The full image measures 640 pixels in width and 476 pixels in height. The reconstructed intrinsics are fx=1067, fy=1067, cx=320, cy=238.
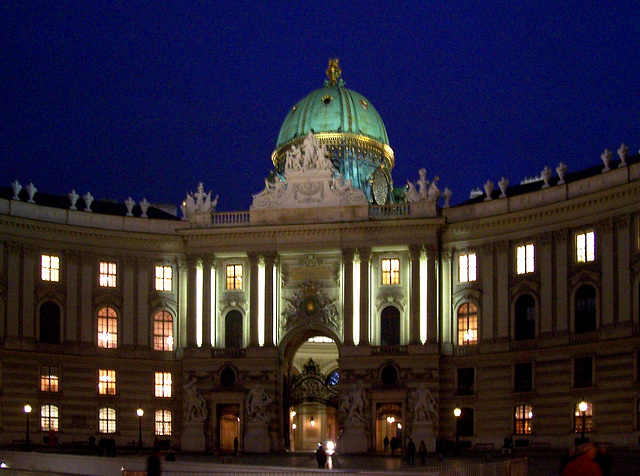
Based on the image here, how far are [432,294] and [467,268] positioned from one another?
10.5 feet

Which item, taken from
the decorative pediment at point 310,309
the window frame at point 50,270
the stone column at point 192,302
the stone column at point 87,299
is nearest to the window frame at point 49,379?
the stone column at point 87,299

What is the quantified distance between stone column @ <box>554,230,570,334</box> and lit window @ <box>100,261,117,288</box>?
30553 millimetres

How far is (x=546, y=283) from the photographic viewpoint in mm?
67562

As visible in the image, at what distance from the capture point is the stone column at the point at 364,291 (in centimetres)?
7200

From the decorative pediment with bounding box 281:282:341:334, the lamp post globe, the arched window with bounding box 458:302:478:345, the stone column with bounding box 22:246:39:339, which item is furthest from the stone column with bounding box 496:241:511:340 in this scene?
the stone column with bounding box 22:246:39:339

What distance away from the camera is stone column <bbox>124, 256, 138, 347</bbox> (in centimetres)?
7475

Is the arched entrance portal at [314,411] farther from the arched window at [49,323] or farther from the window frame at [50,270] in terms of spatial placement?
the window frame at [50,270]

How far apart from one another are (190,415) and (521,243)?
25.0 meters

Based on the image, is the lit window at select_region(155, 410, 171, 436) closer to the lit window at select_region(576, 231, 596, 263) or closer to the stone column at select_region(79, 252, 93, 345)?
the stone column at select_region(79, 252, 93, 345)

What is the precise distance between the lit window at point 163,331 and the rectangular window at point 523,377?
24.5 m

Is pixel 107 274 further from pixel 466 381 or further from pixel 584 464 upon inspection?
pixel 584 464

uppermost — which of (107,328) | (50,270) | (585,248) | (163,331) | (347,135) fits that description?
(347,135)

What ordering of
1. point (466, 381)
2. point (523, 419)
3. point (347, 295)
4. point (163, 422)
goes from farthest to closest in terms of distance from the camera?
1. point (163, 422)
2. point (347, 295)
3. point (466, 381)
4. point (523, 419)

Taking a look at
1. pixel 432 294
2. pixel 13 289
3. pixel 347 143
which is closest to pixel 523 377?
pixel 432 294
